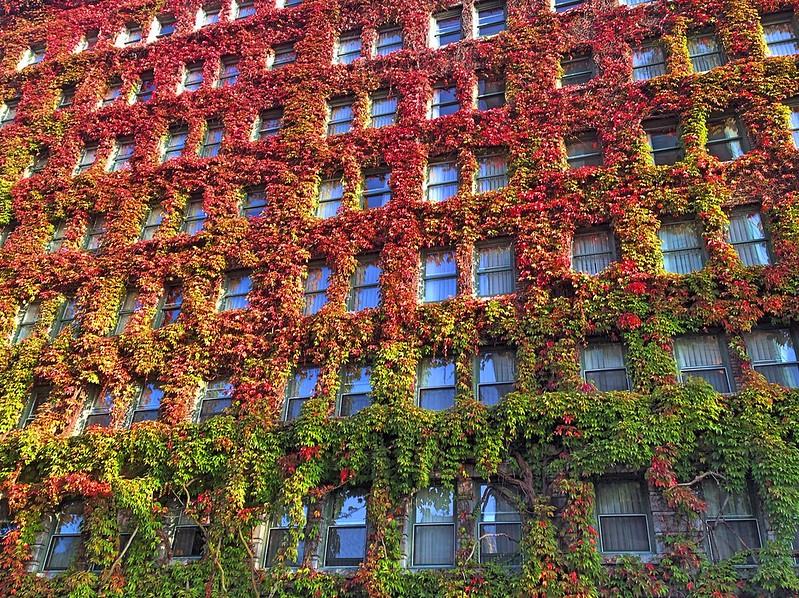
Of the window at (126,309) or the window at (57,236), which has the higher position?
the window at (57,236)

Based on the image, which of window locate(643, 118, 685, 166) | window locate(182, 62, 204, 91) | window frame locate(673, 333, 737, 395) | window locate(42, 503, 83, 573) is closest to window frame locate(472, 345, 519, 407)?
window frame locate(673, 333, 737, 395)

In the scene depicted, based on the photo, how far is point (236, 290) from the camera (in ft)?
71.5

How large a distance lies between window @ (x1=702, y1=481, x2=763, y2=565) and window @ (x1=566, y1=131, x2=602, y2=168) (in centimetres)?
1061

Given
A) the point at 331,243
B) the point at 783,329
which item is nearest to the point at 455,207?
the point at 331,243

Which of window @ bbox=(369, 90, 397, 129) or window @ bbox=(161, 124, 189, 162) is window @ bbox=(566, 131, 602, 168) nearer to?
window @ bbox=(369, 90, 397, 129)

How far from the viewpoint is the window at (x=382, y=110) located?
24.6 metres

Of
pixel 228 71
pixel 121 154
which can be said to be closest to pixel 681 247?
pixel 228 71

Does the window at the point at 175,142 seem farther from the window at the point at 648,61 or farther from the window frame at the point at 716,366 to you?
the window frame at the point at 716,366

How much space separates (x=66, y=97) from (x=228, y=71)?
8.06m

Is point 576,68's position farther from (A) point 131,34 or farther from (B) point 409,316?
(A) point 131,34

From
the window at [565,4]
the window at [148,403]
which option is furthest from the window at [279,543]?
the window at [565,4]

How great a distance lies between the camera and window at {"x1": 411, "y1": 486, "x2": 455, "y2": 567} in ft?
52.9

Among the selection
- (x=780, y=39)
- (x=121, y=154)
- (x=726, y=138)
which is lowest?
(x=726, y=138)

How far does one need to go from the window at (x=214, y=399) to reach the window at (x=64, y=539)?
4.25 m
